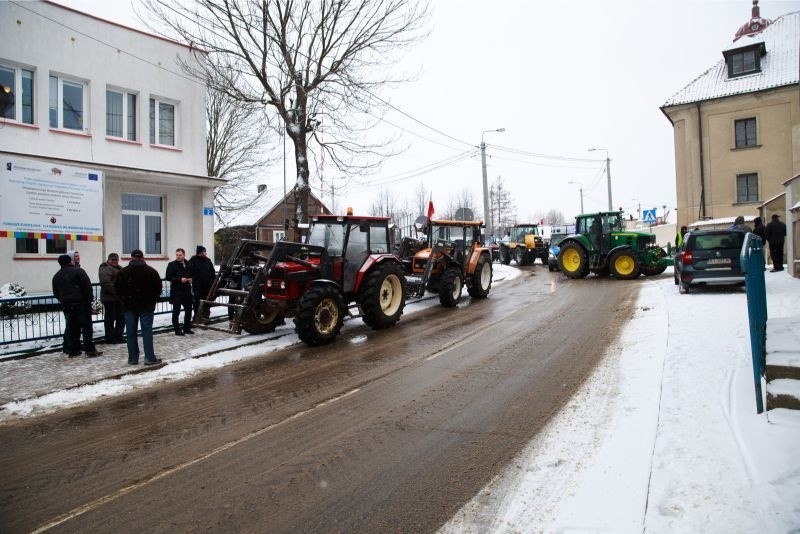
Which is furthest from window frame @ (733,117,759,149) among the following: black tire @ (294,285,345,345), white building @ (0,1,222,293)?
black tire @ (294,285,345,345)

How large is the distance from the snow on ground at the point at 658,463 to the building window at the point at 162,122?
574 inches

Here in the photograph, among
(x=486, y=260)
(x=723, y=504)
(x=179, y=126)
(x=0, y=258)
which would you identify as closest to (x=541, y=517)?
(x=723, y=504)

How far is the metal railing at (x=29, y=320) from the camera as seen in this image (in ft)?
29.6

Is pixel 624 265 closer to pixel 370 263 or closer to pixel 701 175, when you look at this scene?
pixel 370 263

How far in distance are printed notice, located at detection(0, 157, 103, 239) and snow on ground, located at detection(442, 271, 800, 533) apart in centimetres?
1217

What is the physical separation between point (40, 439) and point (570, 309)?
9886 mm

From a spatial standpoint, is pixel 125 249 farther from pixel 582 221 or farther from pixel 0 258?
pixel 582 221

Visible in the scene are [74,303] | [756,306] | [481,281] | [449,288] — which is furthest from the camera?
[481,281]

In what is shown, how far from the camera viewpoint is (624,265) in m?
18.1

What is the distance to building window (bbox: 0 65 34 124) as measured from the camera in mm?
12828

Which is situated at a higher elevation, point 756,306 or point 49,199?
point 49,199

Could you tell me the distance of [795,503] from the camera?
3018mm

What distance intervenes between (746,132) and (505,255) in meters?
13.8

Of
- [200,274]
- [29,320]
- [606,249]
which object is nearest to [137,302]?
[200,274]
